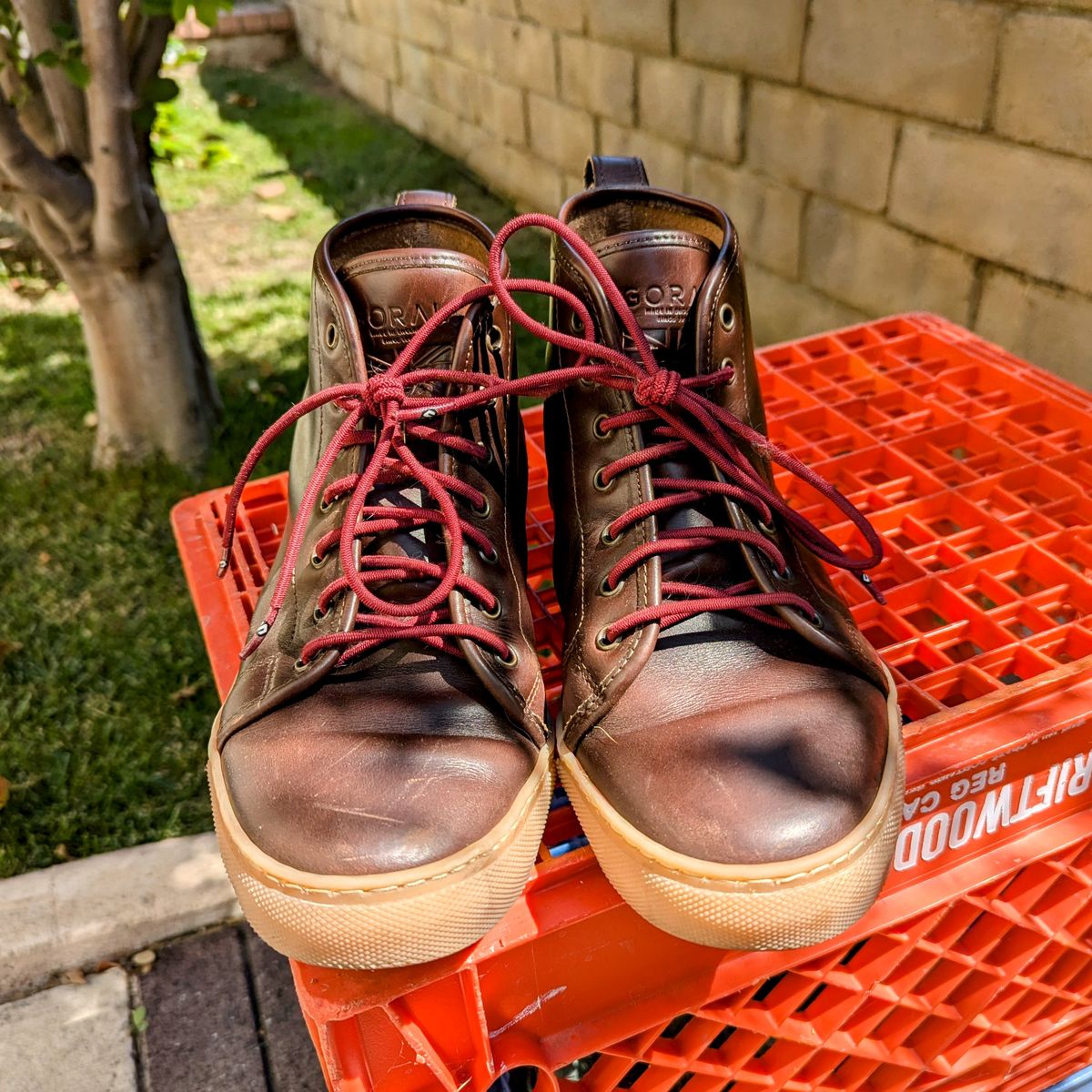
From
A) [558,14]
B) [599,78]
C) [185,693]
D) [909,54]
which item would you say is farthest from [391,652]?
[558,14]

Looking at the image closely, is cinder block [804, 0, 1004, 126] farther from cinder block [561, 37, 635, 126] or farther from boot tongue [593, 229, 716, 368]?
boot tongue [593, 229, 716, 368]

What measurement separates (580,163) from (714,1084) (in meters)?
3.48

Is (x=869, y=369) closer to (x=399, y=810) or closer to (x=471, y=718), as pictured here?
(x=471, y=718)

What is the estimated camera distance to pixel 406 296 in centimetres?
112

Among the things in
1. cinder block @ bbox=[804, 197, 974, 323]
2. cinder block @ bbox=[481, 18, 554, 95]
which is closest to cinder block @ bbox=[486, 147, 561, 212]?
cinder block @ bbox=[481, 18, 554, 95]

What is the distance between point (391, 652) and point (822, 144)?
221cm

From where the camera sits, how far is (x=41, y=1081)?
149 cm

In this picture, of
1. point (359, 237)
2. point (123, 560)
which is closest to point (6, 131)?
point (123, 560)

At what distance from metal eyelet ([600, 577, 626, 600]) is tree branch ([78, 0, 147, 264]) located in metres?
1.90

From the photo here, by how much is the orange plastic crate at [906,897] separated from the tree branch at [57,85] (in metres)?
1.44

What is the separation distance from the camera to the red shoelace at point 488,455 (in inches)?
38.3

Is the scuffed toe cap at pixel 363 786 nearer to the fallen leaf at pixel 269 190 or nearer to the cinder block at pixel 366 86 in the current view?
the fallen leaf at pixel 269 190

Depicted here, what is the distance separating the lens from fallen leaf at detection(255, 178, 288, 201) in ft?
16.1

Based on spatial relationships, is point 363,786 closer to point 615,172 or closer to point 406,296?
point 406,296
